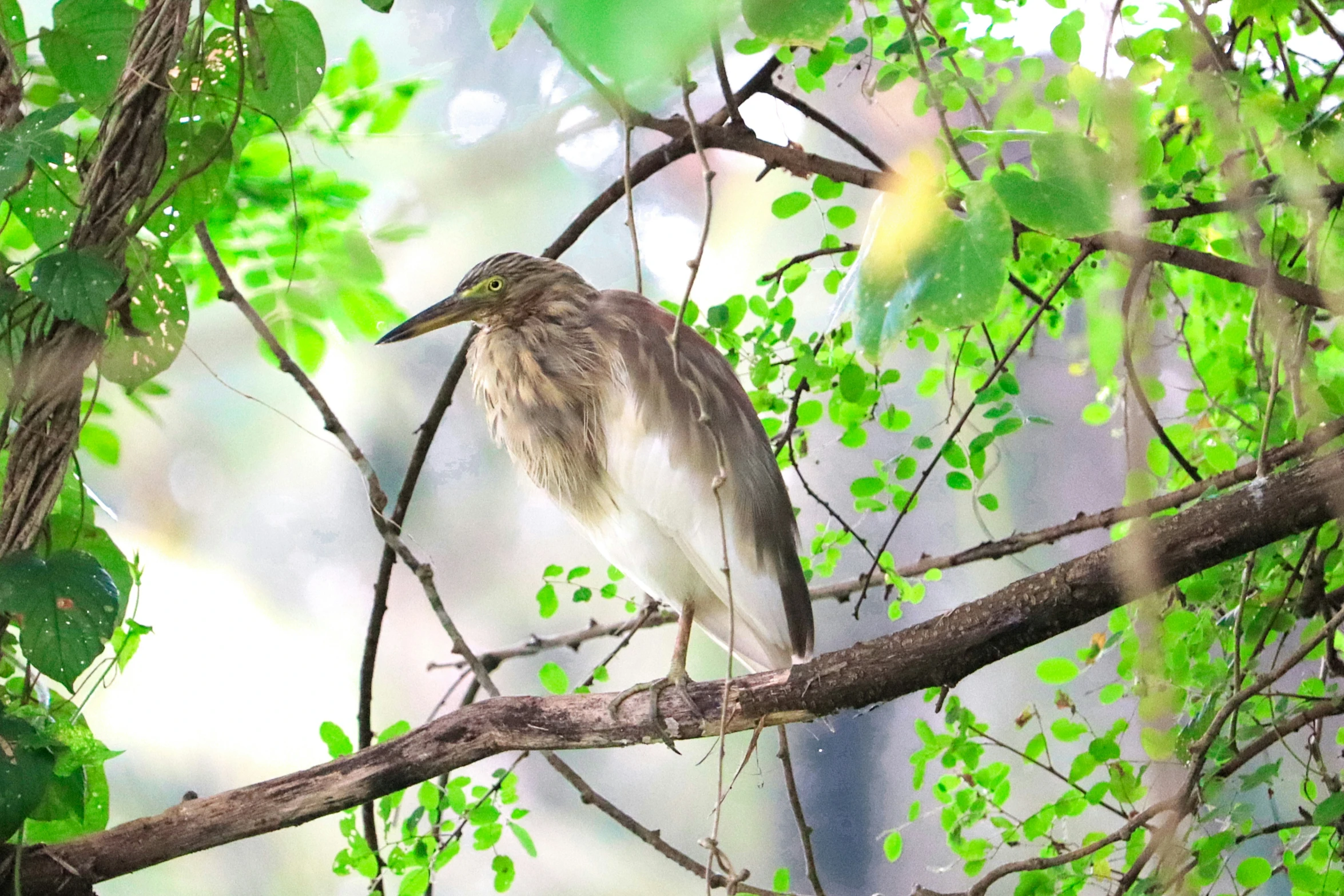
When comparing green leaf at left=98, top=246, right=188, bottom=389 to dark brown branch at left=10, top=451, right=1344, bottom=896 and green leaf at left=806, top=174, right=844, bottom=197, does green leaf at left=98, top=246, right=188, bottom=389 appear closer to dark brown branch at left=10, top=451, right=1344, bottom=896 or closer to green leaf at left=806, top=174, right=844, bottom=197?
dark brown branch at left=10, top=451, right=1344, bottom=896

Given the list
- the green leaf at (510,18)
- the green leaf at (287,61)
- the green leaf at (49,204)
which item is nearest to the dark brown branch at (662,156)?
the green leaf at (287,61)

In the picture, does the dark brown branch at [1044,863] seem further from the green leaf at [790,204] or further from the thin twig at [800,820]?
the green leaf at [790,204]

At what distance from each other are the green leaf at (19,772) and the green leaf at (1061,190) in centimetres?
88

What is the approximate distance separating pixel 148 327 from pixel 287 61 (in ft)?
0.97

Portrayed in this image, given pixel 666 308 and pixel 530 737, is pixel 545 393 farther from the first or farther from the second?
pixel 530 737

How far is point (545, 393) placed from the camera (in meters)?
1.35

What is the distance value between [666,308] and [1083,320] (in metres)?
0.79

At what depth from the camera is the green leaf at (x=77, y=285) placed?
86 centimetres

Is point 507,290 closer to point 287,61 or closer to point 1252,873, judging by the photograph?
A: point 287,61

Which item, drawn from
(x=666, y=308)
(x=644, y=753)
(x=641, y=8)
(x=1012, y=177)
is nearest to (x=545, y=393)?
(x=666, y=308)

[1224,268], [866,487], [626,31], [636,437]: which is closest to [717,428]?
[636,437]

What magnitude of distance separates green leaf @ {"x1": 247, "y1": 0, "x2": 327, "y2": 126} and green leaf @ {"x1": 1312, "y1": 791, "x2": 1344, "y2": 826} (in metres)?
1.15

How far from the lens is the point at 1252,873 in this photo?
98 centimetres

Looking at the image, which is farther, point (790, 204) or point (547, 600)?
point (547, 600)
